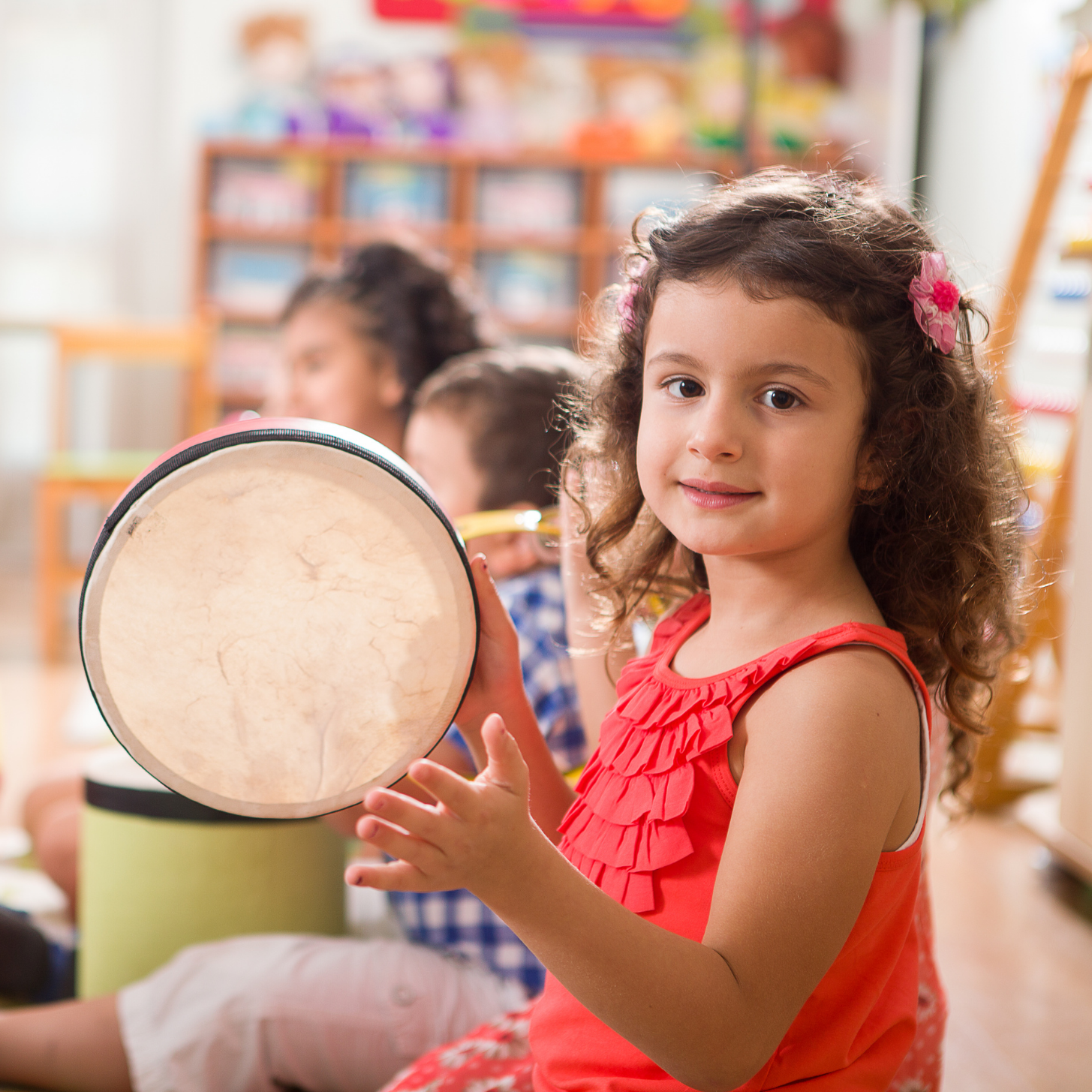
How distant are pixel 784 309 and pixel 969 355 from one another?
172 mm

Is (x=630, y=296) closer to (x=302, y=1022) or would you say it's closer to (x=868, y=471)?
(x=868, y=471)

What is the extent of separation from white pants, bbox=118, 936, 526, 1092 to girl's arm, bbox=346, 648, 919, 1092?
58cm

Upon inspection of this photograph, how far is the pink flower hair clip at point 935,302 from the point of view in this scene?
29.9 inches

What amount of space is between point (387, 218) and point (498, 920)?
14.1ft

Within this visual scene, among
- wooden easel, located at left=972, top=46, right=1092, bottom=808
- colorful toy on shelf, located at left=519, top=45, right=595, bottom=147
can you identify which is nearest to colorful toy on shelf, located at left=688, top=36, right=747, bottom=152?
colorful toy on shelf, located at left=519, top=45, right=595, bottom=147

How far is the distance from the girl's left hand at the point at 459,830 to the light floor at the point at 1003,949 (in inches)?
26.2

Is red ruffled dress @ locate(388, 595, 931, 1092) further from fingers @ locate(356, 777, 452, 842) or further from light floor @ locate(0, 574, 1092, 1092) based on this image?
light floor @ locate(0, 574, 1092, 1092)

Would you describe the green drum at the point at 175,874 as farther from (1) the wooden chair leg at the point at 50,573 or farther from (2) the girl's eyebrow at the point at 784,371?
(1) the wooden chair leg at the point at 50,573

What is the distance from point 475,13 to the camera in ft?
17.0

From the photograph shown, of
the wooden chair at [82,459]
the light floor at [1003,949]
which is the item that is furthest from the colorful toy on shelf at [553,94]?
the light floor at [1003,949]

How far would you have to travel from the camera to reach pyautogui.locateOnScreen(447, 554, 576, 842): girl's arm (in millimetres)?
817

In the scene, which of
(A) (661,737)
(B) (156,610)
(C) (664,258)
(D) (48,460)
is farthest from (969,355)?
(D) (48,460)

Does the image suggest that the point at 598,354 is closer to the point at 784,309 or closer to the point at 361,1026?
the point at 784,309

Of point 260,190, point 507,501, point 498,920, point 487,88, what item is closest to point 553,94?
point 487,88
